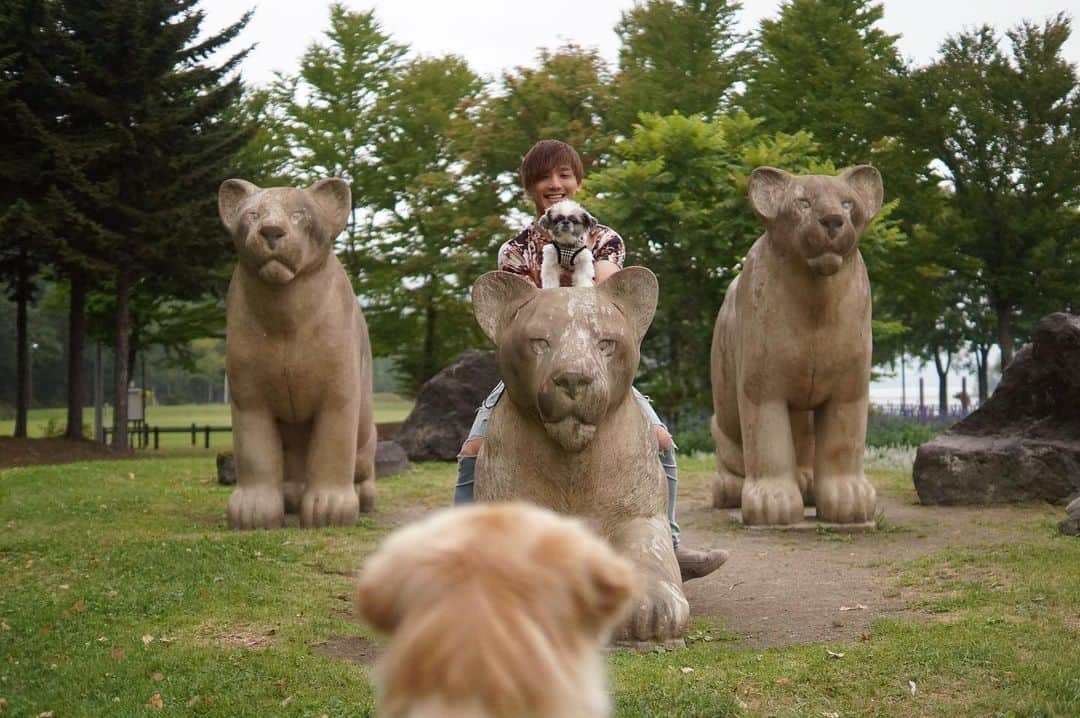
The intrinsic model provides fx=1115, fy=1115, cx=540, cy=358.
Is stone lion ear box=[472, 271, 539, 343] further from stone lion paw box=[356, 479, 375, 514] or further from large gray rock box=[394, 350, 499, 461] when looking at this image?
large gray rock box=[394, 350, 499, 461]

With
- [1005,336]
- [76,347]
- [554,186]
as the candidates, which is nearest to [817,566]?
[554,186]

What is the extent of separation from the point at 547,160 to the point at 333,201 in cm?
258

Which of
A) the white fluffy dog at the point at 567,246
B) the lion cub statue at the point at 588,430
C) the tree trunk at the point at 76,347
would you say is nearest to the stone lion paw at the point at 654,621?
the lion cub statue at the point at 588,430

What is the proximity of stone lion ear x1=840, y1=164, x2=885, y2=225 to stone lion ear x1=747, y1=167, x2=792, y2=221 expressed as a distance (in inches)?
15.7

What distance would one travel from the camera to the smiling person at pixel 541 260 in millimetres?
5309

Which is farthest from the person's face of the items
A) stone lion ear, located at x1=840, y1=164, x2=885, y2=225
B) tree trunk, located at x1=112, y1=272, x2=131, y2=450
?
tree trunk, located at x1=112, y1=272, x2=131, y2=450

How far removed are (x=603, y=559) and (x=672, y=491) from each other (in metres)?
4.27

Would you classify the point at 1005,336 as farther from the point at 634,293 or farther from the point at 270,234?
the point at 634,293

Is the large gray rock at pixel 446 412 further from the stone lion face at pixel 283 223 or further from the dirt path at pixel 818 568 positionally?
the stone lion face at pixel 283 223

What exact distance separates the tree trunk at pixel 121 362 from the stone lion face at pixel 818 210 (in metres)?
14.2

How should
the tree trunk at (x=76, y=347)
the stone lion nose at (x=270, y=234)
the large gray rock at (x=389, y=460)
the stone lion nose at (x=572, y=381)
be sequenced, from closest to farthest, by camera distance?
the stone lion nose at (x=572, y=381) < the stone lion nose at (x=270, y=234) < the large gray rock at (x=389, y=460) < the tree trunk at (x=76, y=347)

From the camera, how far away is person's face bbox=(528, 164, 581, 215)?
5.55 m

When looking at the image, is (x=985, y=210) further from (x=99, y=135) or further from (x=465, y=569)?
(x=465, y=569)

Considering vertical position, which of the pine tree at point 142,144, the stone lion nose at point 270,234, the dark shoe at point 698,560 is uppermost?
the pine tree at point 142,144
